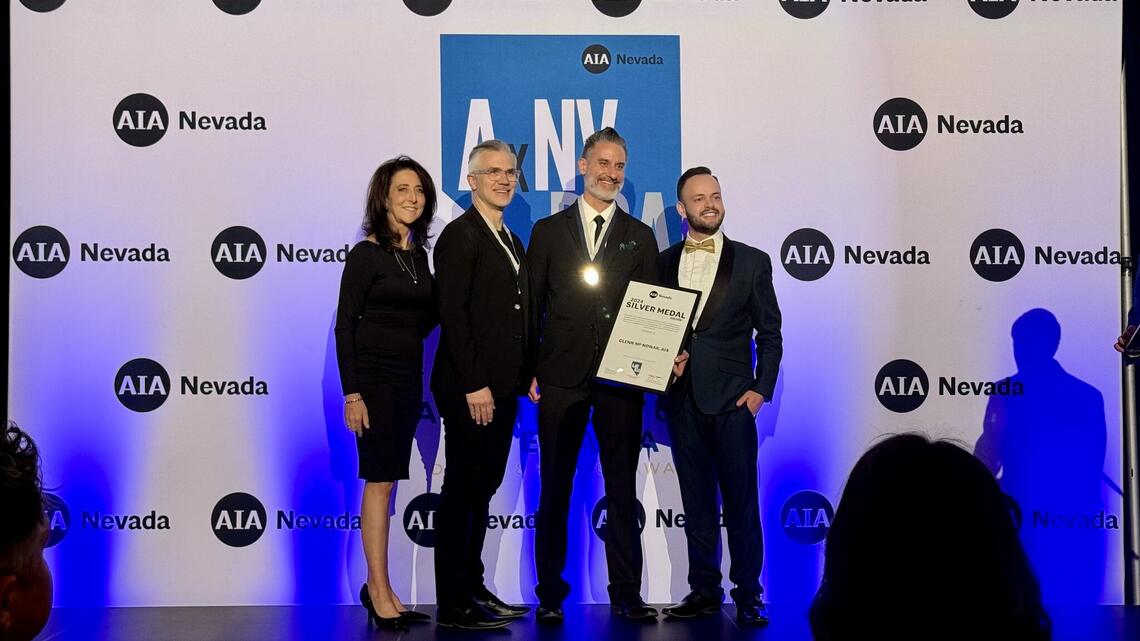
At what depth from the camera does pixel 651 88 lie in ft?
16.1

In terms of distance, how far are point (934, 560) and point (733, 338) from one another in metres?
3.12

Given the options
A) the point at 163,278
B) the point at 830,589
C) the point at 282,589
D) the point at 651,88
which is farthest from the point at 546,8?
the point at 830,589

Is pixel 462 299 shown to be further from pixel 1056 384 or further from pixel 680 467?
pixel 1056 384

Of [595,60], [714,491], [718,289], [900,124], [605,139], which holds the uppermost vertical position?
[595,60]

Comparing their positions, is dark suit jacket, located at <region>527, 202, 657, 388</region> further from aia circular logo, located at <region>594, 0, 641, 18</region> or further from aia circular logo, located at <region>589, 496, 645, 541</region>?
aia circular logo, located at <region>594, 0, 641, 18</region>

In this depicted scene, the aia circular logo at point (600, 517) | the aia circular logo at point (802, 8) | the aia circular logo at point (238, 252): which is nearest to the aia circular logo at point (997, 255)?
the aia circular logo at point (802, 8)

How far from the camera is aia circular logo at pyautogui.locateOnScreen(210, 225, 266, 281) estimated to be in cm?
482

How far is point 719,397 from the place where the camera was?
4.27 m

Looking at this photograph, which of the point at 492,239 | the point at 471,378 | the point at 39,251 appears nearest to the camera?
the point at 471,378

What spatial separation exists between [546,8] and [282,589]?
2.77 meters

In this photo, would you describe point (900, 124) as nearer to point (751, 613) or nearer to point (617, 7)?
point (617, 7)

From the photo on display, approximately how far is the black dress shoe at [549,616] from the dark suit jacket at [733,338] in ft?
3.00

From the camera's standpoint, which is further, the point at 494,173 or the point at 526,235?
the point at 526,235

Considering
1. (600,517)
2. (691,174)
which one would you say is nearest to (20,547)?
(691,174)
